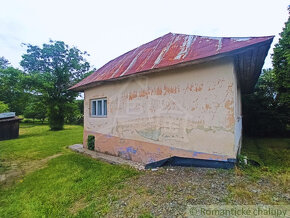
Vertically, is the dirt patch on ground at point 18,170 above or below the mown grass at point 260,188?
below

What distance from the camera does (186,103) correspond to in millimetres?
4098

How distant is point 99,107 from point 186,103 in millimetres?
4665

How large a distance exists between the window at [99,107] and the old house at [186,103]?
53 cm

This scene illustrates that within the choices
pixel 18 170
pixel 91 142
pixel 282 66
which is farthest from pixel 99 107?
pixel 282 66

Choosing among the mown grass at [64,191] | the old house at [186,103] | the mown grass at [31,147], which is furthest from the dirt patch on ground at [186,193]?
the mown grass at [31,147]

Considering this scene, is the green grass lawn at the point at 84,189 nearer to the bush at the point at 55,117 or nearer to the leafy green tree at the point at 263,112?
the leafy green tree at the point at 263,112

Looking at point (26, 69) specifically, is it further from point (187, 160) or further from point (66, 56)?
point (187, 160)

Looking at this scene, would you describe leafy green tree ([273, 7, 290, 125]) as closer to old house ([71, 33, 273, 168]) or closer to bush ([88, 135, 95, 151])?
old house ([71, 33, 273, 168])

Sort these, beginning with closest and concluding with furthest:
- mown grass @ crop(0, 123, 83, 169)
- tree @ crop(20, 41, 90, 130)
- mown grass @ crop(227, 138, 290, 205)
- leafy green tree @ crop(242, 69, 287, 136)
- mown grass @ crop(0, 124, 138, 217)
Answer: mown grass @ crop(227, 138, 290, 205) → mown grass @ crop(0, 124, 138, 217) → mown grass @ crop(0, 123, 83, 169) → leafy green tree @ crop(242, 69, 287, 136) → tree @ crop(20, 41, 90, 130)

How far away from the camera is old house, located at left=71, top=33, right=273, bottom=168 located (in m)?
3.46

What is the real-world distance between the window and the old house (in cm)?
53

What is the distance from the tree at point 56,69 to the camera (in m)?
16.7

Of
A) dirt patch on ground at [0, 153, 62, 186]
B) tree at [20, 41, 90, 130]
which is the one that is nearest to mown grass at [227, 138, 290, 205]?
dirt patch on ground at [0, 153, 62, 186]

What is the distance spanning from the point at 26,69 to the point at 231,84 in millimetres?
23519
